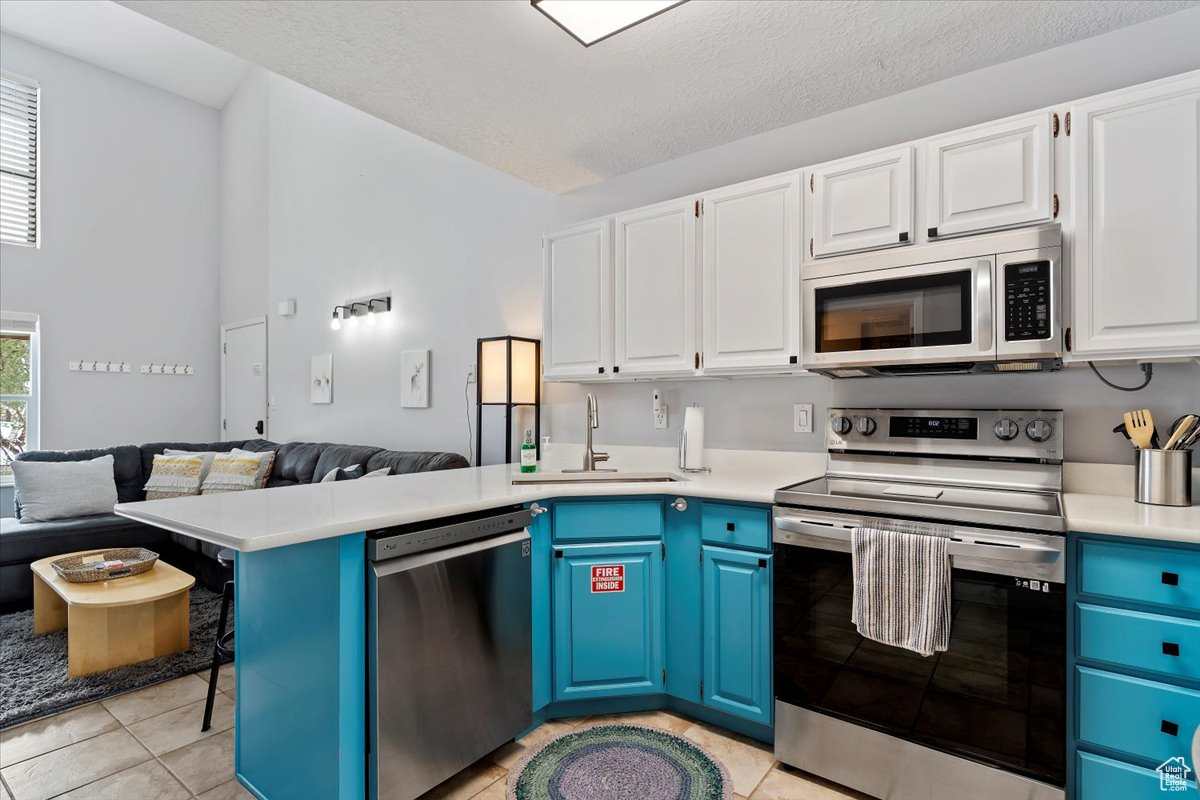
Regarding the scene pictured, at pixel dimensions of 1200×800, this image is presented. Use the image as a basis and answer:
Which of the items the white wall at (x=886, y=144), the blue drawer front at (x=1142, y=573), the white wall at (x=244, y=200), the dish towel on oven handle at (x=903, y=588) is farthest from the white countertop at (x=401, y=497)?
the white wall at (x=244, y=200)

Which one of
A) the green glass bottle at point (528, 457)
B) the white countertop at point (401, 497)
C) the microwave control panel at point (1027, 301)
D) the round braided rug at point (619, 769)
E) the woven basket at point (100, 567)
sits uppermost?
the microwave control panel at point (1027, 301)

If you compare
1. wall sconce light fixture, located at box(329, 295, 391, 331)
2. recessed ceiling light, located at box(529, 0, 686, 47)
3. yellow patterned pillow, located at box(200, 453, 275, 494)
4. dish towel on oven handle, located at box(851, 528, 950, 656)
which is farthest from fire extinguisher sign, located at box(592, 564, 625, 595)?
yellow patterned pillow, located at box(200, 453, 275, 494)

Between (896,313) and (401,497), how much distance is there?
1.75 metres

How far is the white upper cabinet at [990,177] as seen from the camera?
1.88m

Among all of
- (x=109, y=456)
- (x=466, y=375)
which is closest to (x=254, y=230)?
(x=109, y=456)

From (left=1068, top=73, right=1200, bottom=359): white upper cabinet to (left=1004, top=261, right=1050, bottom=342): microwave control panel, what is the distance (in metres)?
0.13

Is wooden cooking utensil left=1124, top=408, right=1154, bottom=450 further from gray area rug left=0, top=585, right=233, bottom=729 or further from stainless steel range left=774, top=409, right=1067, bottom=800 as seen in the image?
gray area rug left=0, top=585, right=233, bottom=729

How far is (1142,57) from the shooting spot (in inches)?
78.7

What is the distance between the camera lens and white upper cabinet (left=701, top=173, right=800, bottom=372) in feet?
7.72

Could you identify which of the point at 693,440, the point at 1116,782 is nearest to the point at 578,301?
the point at 693,440

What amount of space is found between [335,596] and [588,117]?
2055 mm

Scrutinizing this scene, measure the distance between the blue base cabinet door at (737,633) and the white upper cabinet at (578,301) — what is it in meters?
1.11

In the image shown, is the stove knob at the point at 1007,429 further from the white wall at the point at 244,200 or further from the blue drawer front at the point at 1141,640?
the white wall at the point at 244,200

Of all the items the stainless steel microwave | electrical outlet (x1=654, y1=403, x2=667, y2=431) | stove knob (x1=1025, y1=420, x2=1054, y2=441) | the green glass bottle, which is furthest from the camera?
electrical outlet (x1=654, y1=403, x2=667, y2=431)
